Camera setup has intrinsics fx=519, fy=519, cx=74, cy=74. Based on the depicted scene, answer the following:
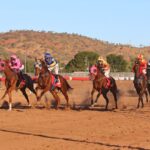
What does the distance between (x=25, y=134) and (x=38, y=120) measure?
14.7 feet

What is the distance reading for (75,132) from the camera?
15266 millimetres

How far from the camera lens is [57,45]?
128875mm

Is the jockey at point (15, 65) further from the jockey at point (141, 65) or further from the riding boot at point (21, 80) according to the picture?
the jockey at point (141, 65)

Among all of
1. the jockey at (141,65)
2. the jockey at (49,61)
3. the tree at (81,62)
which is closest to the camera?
the jockey at (141,65)

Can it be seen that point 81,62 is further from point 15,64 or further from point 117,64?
point 15,64

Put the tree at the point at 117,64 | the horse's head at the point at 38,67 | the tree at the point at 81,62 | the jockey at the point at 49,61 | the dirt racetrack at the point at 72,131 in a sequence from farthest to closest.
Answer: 1. the tree at the point at 117,64
2. the tree at the point at 81,62
3. the jockey at the point at 49,61
4. the horse's head at the point at 38,67
5. the dirt racetrack at the point at 72,131

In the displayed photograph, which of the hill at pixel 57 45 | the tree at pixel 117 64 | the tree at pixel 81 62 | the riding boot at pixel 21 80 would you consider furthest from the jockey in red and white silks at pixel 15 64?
the hill at pixel 57 45

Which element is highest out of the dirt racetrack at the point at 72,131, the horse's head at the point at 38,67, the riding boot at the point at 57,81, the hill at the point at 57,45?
the hill at the point at 57,45

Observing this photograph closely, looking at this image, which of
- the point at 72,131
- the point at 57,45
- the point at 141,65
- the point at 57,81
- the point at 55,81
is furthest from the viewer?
the point at 57,45

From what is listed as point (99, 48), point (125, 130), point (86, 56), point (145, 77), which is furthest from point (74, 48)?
point (125, 130)

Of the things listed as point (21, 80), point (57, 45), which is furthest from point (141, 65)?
point (57, 45)

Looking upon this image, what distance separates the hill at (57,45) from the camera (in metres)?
121

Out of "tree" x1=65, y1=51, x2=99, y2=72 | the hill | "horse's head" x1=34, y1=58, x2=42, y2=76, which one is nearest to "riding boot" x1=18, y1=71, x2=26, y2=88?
"horse's head" x1=34, y1=58, x2=42, y2=76

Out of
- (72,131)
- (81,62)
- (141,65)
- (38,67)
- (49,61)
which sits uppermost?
(81,62)
